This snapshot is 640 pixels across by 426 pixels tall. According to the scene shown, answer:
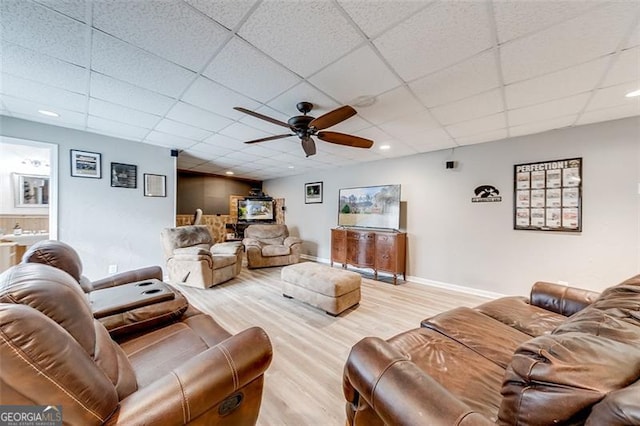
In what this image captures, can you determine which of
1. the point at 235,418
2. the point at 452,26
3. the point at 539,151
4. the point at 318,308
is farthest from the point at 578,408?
the point at 539,151

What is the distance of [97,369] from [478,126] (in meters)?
Answer: 3.85

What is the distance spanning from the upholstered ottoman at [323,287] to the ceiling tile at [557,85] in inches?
101

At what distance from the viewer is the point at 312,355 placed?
6.82 ft

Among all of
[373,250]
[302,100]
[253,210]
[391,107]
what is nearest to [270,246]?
[253,210]

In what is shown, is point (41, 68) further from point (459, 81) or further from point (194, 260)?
point (459, 81)

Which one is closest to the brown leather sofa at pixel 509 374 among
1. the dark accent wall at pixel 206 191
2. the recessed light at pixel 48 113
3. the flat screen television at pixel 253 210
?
the recessed light at pixel 48 113

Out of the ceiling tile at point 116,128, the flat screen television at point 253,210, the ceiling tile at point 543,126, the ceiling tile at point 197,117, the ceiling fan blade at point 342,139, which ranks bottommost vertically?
the flat screen television at point 253,210

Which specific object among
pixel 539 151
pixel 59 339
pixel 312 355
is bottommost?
pixel 312 355

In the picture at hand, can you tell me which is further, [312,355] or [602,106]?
[602,106]

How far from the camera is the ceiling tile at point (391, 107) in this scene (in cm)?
218

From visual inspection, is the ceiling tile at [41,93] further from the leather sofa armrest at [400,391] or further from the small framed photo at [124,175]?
the leather sofa armrest at [400,391]

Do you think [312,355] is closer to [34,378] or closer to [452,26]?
[34,378]

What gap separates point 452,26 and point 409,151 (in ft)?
9.37

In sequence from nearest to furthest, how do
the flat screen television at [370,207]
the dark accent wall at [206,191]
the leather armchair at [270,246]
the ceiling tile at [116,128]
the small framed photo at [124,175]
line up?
the ceiling tile at [116,128]
the small framed photo at [124,175]
the flat screen television at [370,207]
the leather armchair at [270,246]
the dark accent wall at [206,191]
